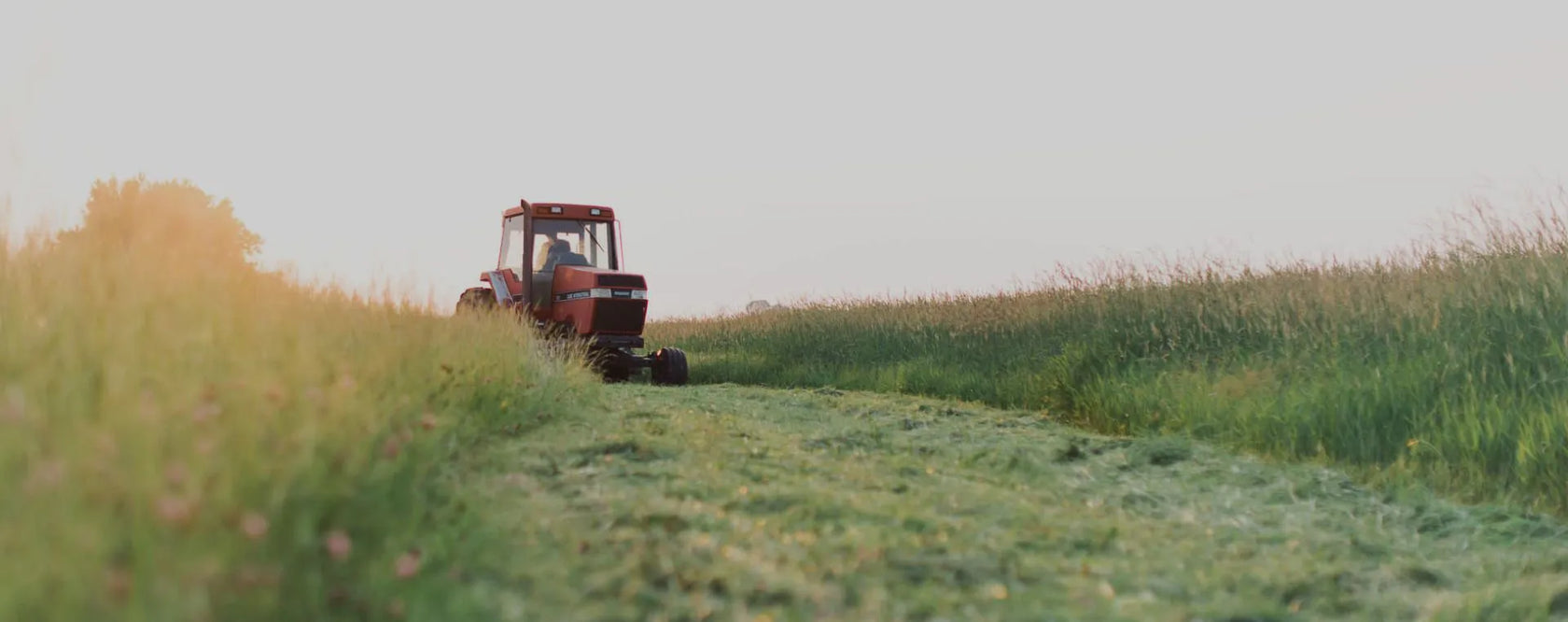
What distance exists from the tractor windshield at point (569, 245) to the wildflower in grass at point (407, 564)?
27.7 feet

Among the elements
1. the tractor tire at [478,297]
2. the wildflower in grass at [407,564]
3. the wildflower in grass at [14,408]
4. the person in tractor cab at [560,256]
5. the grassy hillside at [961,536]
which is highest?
the person in tractor cab at [560,256]

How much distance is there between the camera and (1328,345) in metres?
7.55

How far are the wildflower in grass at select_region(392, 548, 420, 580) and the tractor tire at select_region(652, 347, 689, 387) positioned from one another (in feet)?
27.7

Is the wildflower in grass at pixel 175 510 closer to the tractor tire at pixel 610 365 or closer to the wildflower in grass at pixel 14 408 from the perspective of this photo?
the wildflower in grass at pixel 14 408

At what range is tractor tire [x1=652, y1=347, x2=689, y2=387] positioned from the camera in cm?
1111

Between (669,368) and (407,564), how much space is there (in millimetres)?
8812

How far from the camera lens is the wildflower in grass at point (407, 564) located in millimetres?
2270

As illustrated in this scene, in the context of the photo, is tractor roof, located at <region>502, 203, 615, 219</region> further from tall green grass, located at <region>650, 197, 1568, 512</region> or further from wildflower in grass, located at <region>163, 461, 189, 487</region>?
wildflower in grass, located at <region>163, 461, 189, 487</region>

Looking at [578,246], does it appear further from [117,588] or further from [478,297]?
[117,588]

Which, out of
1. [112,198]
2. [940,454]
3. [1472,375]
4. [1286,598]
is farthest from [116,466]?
[112,198]

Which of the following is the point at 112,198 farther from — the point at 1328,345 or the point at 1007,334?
the point at 1328,345

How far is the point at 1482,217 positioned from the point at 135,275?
9.93 meters

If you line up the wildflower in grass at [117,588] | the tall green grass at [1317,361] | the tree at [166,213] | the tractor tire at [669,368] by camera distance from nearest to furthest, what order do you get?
the wildflower in grass at [117,588] → the tall green grass at [1317,361] → the tractor tire at [669,368] → the tree at [166,213]

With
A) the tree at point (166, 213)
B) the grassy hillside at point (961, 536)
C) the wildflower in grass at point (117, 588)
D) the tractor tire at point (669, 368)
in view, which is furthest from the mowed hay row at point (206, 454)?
the tree at point (166, 213)
